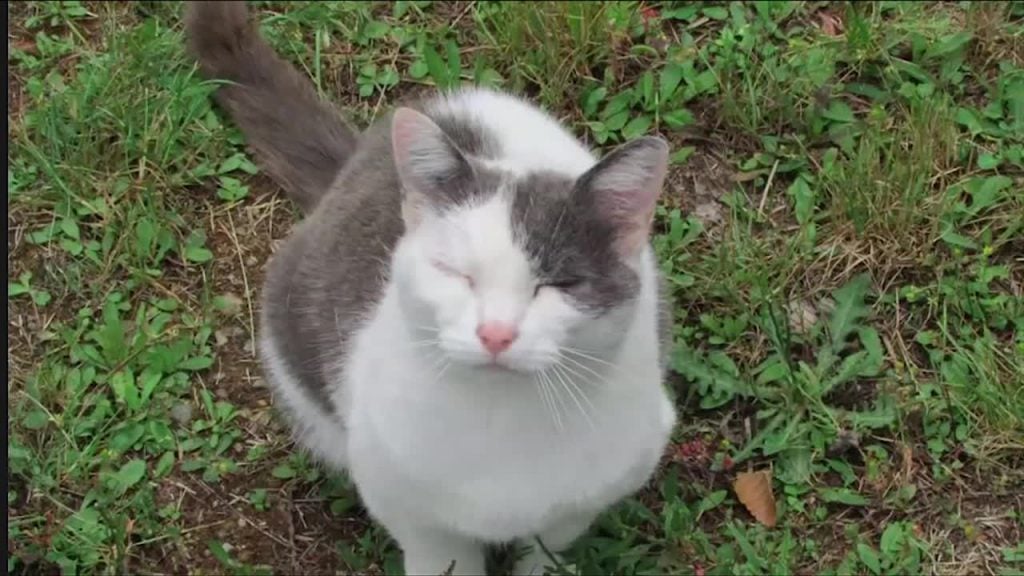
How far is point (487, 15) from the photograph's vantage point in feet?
10.3

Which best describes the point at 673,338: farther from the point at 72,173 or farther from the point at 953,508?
the point at 72,173

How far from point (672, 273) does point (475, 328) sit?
1.06m

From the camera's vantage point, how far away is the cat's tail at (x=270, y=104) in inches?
108

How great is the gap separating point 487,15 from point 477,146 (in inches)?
35.0

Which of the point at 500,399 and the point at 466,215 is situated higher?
the point at 466,215

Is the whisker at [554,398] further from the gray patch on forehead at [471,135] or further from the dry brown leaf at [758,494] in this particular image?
the dry brown leaf at [758,494]

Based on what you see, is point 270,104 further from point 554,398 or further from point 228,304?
point 554,398

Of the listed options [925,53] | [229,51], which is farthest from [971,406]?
[229,51]

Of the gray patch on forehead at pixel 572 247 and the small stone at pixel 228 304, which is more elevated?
the gray patch on forehead at pixel 572 247

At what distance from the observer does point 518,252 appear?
1856mm

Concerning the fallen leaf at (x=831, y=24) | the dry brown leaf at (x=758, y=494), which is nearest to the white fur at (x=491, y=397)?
the dry brown leaf at (x=758, y=494)

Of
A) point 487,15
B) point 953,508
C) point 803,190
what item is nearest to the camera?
point 953,508

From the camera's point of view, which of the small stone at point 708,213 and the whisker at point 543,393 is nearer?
the whisker at point 543,393

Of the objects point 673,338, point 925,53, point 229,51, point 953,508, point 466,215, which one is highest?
point 466,215
